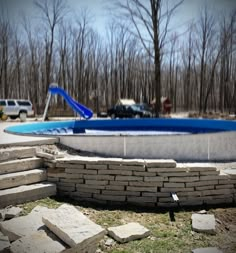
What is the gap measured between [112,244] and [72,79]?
34.0 m

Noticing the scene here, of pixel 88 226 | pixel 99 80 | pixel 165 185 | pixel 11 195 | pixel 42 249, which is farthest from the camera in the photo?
pixel 99 80

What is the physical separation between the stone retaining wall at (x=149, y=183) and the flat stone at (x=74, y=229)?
136 centimetres

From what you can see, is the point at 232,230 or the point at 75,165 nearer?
the point at 232,230

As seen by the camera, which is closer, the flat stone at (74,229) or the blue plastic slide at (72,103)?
the flat stone at (74,229)

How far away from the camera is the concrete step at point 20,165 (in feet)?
15.7

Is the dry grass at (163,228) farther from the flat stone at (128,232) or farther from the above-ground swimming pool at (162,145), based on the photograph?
the above-ground swimming pool at (162,145)

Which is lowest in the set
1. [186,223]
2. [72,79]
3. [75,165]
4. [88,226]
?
[186,223]

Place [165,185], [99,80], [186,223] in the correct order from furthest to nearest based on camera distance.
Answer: [99,80]
[165,185]
[186,223]

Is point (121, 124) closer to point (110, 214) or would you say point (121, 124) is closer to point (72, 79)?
point (110, 214)

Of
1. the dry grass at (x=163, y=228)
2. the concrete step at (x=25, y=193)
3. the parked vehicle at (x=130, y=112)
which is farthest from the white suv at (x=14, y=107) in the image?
the dry grass at (x=163, y=228)

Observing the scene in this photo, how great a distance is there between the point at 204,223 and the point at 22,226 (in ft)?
7.67

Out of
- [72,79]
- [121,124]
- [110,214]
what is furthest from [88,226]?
[72,79]

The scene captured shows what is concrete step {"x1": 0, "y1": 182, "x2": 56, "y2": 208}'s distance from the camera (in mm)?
4156

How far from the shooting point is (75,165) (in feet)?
16.0
